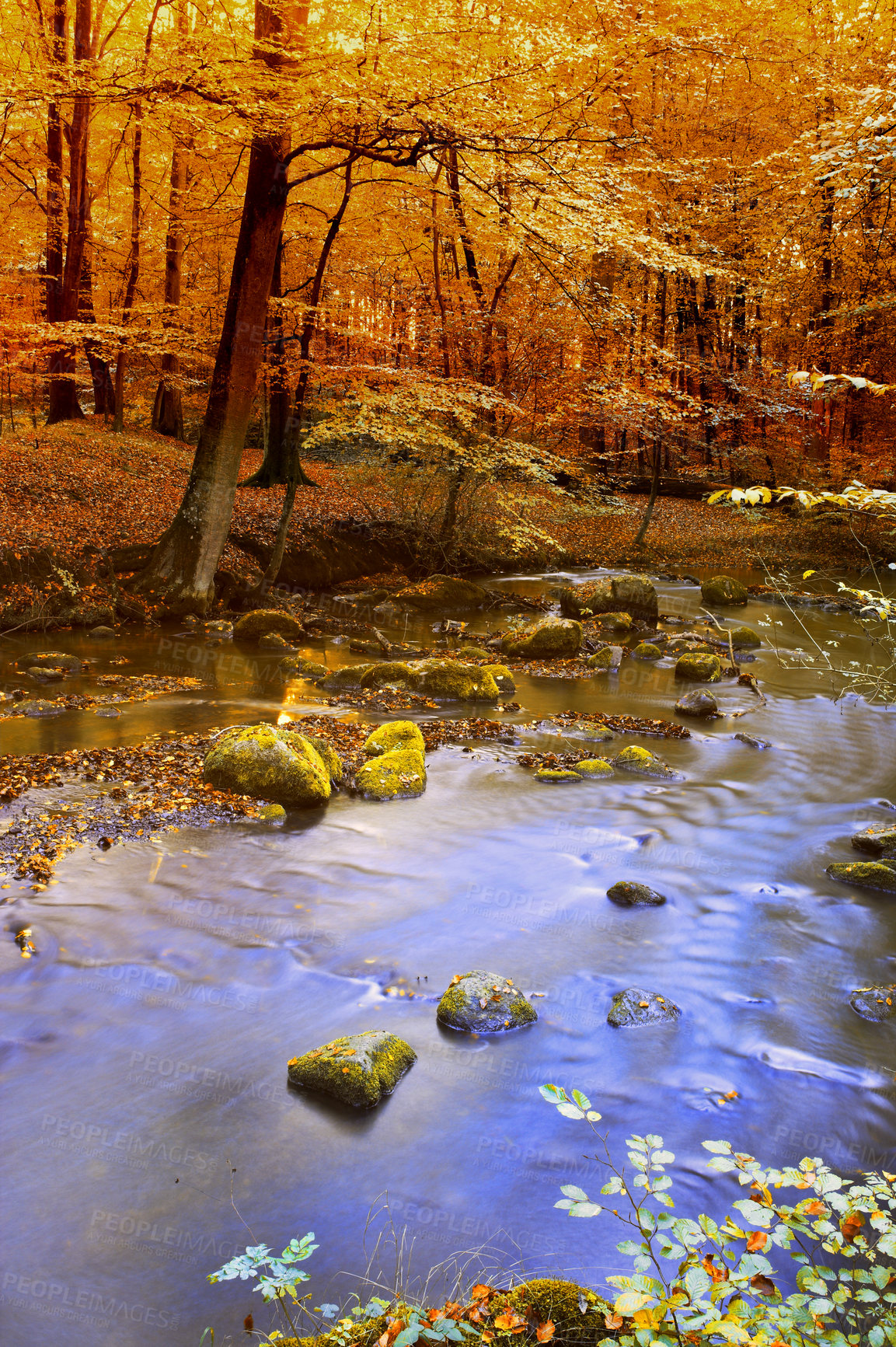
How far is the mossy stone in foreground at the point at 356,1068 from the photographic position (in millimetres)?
4066

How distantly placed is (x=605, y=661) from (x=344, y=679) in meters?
4.46

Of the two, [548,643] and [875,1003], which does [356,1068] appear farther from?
[548,643]

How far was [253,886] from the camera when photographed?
610cm

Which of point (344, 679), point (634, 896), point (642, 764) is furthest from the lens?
point (344, 679)

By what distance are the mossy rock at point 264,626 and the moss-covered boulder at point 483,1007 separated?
31.1 ft

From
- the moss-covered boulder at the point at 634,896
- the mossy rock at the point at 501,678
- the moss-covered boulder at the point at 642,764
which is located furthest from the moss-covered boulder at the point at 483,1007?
the mossy rock at the point at 501,678

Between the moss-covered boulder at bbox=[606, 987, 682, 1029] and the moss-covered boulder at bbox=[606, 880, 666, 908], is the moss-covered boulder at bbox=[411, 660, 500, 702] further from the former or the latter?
the moss-covered boulder at bbox=[606, 987, 682, 1029]

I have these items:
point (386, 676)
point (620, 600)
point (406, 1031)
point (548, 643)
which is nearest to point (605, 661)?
point (548, 643)

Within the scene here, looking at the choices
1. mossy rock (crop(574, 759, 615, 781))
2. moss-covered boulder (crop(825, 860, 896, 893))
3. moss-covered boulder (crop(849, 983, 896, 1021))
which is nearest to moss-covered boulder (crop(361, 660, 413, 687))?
mossy rock (crop(574, 759, 615, 781))

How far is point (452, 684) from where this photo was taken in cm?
1116

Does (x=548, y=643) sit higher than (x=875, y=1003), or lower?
higher

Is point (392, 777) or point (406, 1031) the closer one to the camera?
point (406, 1031)

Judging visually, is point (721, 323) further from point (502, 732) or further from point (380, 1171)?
point (380, 1171)

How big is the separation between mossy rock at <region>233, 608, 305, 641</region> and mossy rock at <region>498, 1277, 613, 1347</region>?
1172 centimetres
